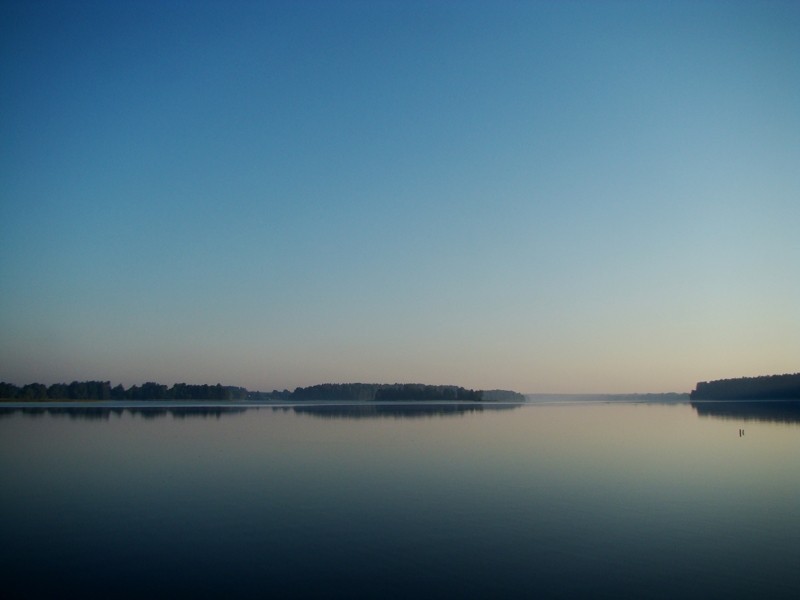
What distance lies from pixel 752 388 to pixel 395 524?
7146 inches

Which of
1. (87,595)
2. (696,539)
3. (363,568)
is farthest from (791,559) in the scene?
(87,595)

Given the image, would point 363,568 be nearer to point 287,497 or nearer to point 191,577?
point 191,577

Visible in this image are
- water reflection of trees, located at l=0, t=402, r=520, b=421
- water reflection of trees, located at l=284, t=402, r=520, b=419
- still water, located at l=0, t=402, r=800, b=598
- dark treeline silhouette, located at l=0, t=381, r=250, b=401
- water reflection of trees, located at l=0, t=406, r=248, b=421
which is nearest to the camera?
still water, located at l=0, t=402, r=800, b=598

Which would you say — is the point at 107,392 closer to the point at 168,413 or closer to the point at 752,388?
the point at 168,413

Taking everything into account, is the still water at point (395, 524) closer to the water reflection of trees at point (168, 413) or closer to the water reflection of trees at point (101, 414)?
the water reflection of trees at point (101, 414)

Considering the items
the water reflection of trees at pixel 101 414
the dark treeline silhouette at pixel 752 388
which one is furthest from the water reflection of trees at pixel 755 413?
the water reflection of trees at pixel 101 414

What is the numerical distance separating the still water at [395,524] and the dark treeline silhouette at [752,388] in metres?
138

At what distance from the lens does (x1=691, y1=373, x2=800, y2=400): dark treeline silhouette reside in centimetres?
14211

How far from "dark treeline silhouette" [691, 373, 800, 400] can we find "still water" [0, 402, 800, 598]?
138453 millimetres

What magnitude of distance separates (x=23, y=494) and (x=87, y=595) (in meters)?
11.1

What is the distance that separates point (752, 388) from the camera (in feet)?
530

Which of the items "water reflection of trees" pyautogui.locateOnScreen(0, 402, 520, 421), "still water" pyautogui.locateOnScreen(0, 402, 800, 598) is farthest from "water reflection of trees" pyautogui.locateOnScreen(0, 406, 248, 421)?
"still water" pyautogui.locateOnScreen(0, 402, 800, 598)

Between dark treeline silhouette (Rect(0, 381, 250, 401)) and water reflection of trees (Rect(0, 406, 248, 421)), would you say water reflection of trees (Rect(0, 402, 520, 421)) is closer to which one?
water reflection of trees (Rect(0, 406, 248, 421))

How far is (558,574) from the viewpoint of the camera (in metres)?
11.8
